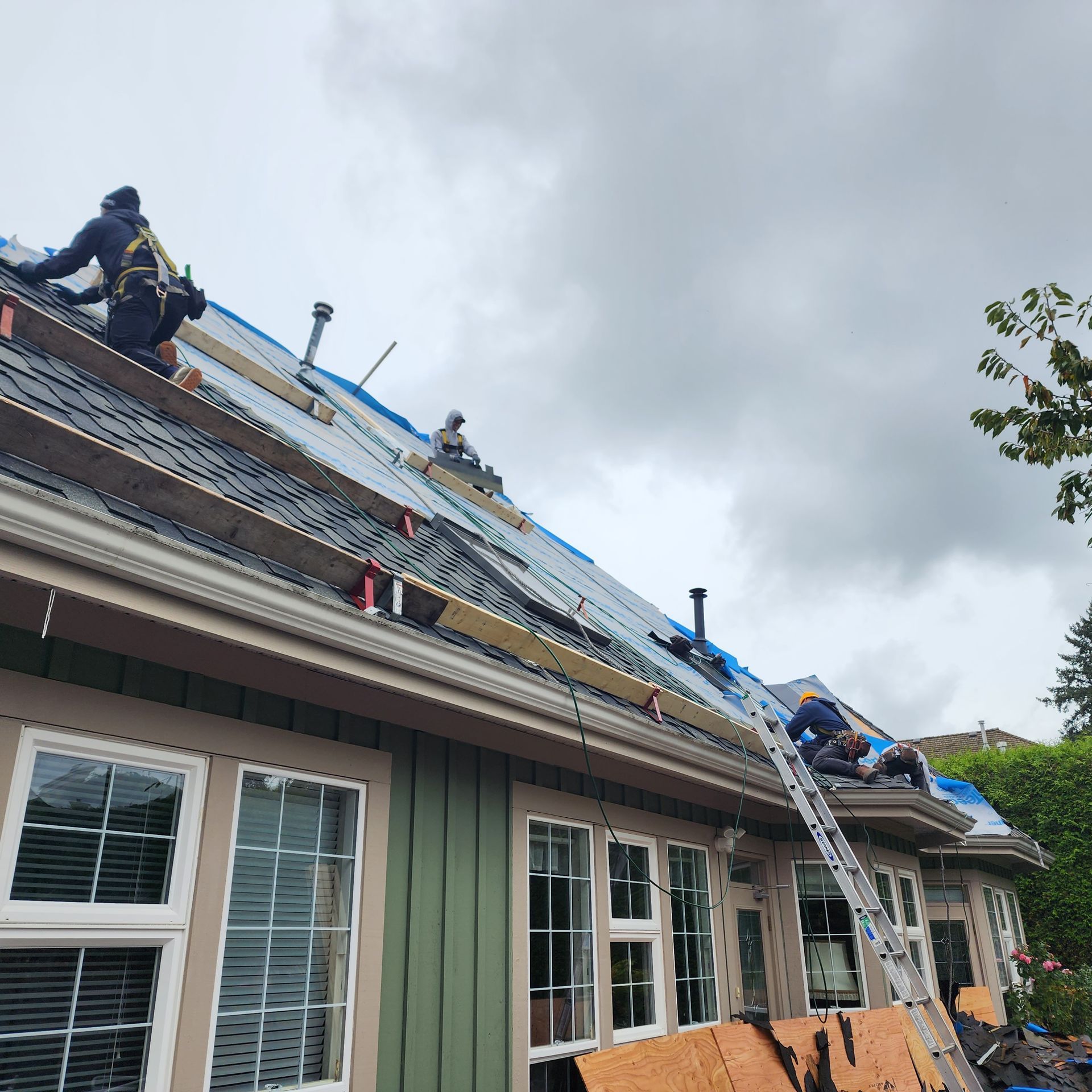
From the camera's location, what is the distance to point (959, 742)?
2848 centimetres

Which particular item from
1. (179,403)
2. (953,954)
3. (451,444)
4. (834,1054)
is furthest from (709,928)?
(953,954)

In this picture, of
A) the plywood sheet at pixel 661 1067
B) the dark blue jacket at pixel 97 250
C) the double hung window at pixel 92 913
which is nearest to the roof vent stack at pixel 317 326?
the dark blue jacket at pixel 97 250

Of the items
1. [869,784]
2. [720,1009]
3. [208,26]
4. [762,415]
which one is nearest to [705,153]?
[208,26]

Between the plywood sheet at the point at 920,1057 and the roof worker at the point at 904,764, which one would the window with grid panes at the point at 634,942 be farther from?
the roof worker at the point at 904,764

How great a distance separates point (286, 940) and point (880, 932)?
3.45 m

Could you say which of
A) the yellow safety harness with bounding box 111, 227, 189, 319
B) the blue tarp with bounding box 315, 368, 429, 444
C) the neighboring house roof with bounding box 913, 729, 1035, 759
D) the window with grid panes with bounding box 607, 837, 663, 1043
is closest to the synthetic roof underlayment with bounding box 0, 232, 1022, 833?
the blue tarp with bounding box 315, 368, 429, 444

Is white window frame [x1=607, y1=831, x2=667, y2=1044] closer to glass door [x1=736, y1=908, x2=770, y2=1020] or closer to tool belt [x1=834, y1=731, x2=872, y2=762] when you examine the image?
glass door [x1=736, y1=908, x2=770, y2=1020]

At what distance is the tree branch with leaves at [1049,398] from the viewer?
582 centimetres

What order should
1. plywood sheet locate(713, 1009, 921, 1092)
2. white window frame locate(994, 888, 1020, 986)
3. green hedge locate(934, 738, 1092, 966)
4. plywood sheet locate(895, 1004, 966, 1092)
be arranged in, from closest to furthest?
1. plywood sheet locate(713, 1009, 921, 1092)
2. plywood sheet locate(895, 1004, 966, 1092)
3. white window frame locate(994, 888, 1020, 986)
4. green hedge locate(934, 738, 1092, 966)

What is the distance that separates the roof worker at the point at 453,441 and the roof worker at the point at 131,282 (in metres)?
4.99

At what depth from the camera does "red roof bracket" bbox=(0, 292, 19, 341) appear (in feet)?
11.4

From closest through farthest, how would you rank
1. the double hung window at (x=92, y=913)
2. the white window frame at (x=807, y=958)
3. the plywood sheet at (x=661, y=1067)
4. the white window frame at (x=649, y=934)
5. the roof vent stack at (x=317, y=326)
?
the double hung window at (x=92, y=913), the plywood sheet at (x=661, y=1067), the white window frame at (x=649, y=934), the white window frame at (x=807, y=958), the roof vent stack at (x=317, y=326)

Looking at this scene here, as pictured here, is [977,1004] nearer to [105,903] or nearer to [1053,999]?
[1053,999]

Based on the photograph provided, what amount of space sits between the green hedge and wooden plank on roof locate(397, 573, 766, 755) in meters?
13.6
